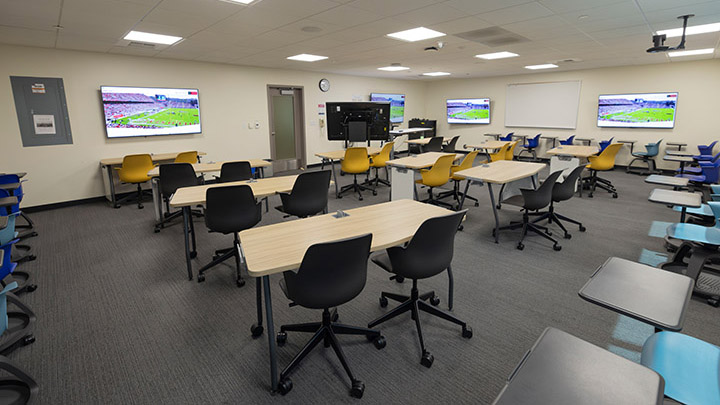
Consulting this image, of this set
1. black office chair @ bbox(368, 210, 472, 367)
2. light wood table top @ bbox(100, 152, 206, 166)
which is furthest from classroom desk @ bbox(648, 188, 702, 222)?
light wood table top @ bbox(100, 152, 206, 166)

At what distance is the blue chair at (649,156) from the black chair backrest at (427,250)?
341 inches

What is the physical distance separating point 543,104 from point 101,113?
440 inches

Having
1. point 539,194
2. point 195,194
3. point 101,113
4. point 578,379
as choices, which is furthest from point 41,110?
point 578,379

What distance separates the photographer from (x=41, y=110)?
565cm

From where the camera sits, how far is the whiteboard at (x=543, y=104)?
32.4 ft

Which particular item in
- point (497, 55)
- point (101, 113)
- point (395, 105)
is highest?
point (497, 55)

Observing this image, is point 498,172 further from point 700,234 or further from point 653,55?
point 653,55

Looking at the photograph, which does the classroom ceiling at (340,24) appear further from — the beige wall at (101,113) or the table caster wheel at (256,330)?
the table caster wheel at (256,330)

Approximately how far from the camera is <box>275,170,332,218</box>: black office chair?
Answer: 11.7 ft

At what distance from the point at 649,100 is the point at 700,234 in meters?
7.72

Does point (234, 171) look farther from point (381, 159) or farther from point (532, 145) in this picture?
point (532, 145)

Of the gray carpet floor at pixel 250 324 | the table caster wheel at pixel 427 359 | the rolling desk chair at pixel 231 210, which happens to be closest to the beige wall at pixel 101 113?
the gray carpet floor at pixel 250 324

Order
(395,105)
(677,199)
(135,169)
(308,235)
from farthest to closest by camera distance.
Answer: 1. (395,105)
2. (135,169)
3. (677,199)
4. (308,235)

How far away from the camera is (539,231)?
4105mm
